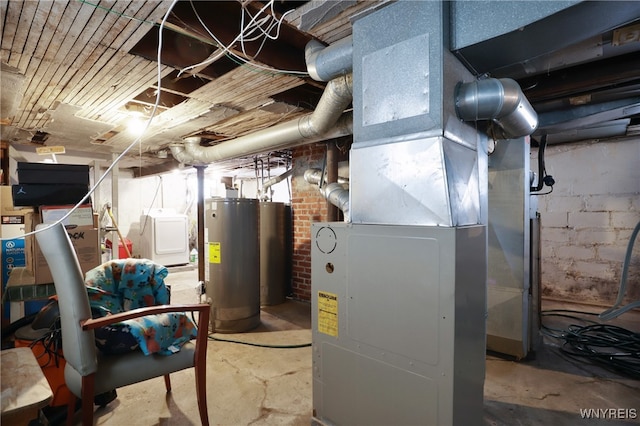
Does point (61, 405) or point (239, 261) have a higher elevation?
point (239, 261)

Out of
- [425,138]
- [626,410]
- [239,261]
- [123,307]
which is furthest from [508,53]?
[239,261]

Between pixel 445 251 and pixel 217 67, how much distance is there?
191 cm

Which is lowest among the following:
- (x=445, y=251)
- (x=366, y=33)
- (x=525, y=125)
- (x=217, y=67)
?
(x=445, y=251)

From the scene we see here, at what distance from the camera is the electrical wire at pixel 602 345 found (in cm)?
247

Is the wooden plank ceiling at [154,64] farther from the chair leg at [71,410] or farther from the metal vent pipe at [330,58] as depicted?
the chair leg at [71,410]

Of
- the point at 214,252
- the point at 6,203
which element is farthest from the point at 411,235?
the point at 6,203

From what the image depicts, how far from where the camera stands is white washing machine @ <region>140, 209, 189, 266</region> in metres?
6.44

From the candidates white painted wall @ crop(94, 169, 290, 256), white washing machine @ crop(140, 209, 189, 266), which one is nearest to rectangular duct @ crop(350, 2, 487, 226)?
white painted wall @ crop(94, 169, 290, 256)

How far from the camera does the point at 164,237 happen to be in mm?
6535

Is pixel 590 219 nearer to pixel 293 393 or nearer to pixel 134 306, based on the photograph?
pixel 293 393

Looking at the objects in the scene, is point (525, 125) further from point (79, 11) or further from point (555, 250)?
point (555, 250)

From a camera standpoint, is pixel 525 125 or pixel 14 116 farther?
pixel 14 116

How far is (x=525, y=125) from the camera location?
1610 mm

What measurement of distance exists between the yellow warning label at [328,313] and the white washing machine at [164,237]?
18.9 feet
